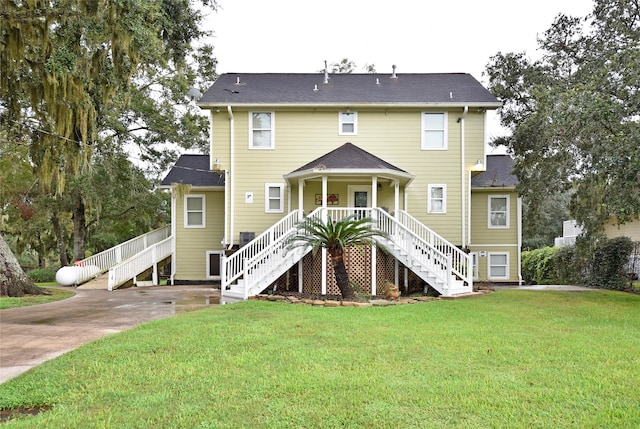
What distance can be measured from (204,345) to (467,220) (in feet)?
35.7

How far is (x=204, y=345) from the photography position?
5.58 m

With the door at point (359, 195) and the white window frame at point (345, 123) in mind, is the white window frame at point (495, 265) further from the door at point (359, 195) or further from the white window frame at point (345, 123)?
the white window frame at point (345, 123)

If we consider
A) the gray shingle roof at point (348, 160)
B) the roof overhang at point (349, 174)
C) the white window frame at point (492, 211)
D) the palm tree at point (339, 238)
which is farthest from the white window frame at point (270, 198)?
the white window frame at point (492, 211)

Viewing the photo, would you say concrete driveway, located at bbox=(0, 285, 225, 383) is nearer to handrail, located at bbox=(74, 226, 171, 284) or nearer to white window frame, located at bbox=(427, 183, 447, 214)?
handrail, located at bbox=(74, 226, 171, 284)

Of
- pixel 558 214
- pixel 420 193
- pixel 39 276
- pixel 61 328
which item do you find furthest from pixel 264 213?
pixel 558 214

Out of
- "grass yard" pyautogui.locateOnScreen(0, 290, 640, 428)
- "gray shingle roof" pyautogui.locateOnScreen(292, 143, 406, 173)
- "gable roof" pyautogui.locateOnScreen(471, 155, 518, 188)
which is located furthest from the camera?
"gable roof" pyautogui.locateOnScreen(471, 155, 518, 188)

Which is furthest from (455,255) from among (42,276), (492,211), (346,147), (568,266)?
(42,276)

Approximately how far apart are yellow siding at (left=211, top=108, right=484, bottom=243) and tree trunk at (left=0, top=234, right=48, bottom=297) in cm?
598

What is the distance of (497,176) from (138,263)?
42.9ft

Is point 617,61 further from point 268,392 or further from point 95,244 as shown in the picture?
point 95,244

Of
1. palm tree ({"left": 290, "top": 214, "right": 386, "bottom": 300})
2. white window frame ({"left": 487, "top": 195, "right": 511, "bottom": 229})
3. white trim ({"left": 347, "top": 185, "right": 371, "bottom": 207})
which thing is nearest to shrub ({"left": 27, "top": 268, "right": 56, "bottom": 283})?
white trim ({"left": 347, "top": 185, "right": 371, "bottom": 207})

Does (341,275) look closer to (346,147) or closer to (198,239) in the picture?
(346,147)

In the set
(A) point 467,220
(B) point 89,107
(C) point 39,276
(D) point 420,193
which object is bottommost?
(C) point 39,276

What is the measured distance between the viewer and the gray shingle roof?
483 inches
